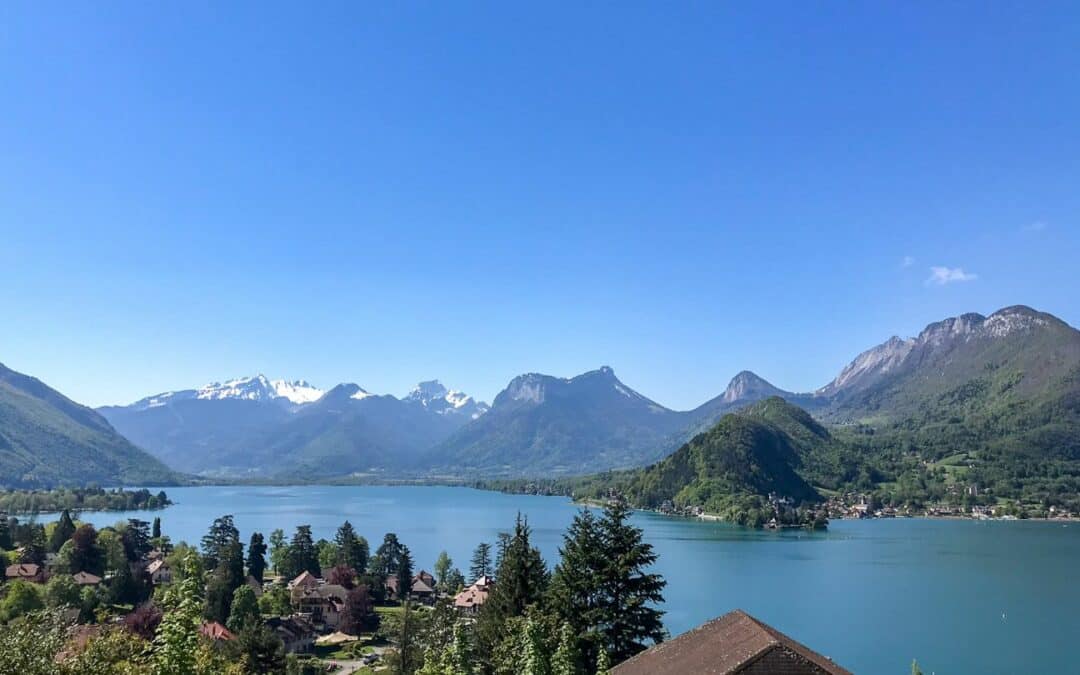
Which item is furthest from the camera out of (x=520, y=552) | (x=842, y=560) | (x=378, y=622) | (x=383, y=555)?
(x=842, y=560)

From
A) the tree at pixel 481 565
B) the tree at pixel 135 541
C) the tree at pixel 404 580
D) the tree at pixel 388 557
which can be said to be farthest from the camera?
the tree at pixel 388 557

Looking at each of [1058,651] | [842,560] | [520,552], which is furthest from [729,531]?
Answer: [520,552]

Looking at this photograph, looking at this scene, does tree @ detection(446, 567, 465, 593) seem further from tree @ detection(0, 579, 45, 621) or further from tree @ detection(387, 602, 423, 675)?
tree @ detection(0, 579, 45, 621)

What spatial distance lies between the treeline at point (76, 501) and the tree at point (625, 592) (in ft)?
533

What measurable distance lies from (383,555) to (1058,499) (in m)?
186

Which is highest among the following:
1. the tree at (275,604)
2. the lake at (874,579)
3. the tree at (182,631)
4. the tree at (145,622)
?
the tree at (182,631)

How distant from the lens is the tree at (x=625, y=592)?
23547 mm

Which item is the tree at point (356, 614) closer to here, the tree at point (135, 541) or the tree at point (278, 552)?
the tree at point (278, 552)

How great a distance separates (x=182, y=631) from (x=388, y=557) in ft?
276

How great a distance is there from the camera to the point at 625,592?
24203 mm

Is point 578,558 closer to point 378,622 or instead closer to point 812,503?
point 378,622

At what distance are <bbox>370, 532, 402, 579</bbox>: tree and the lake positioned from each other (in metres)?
10.8

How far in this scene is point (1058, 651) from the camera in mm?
53625

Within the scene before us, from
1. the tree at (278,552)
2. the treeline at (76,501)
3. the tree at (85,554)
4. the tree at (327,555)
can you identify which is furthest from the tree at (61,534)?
the treeline at (76,501)
